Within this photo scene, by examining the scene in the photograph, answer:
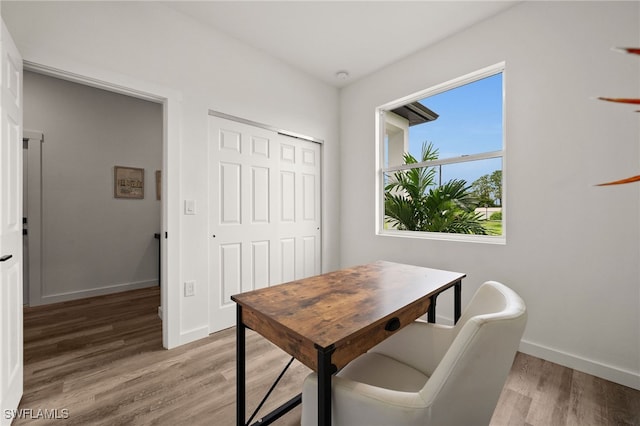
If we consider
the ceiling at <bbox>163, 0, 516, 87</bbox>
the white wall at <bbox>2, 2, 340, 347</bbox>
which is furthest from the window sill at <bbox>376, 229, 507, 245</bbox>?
the ceiling at <bbox>163, 0, 516, 87</bbox>

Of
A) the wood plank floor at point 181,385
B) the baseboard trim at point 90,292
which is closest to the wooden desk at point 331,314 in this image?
the wood plank floor at point 181,385

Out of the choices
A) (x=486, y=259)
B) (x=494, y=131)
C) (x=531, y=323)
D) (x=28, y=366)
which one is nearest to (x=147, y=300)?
(x=28, y=366)

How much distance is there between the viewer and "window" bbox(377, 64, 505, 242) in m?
2.48

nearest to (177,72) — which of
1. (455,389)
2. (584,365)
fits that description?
(455,389)

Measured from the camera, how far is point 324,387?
2.85 ft

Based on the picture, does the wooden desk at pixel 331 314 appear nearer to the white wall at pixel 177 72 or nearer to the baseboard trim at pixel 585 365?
the baseboard trim at pixel 585 365

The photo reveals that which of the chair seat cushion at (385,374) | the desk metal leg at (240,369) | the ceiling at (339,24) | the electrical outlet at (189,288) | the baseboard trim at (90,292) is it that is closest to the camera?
the chair seat cushion at (385,374)

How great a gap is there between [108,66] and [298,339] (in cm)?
231

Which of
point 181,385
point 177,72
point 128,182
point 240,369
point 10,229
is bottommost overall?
point 181,385

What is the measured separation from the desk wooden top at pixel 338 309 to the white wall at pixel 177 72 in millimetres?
1311

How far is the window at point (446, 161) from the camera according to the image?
97.5 inches

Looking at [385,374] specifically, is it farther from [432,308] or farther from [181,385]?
[181,385]

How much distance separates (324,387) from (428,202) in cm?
238

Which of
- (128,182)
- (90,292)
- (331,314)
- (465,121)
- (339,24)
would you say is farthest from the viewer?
(128,182)
